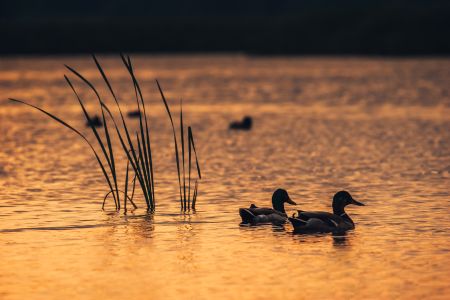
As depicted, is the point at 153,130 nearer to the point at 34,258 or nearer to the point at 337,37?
the point at 34,258

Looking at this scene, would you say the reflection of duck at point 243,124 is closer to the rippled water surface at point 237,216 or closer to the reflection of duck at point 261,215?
the rippled water surface at point 237,216

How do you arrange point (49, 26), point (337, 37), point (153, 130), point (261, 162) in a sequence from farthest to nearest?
point (49, 26) → point (337, 37) → point (153, 130) → point (261, 162)

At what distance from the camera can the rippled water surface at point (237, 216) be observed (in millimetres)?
14344

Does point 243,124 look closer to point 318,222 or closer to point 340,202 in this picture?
point 340,202

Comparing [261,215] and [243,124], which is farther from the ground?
[243,124]

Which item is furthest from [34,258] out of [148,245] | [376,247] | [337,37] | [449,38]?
[337,37]

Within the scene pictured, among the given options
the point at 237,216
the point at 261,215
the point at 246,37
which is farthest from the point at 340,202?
the point at 246,37

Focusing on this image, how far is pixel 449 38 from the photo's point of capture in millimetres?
112438

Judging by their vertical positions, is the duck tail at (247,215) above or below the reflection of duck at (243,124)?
below

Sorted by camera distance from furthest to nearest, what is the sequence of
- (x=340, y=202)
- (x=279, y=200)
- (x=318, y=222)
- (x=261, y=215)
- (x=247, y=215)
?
(x=279, y=200) → (x=340, y=202) → (x=261, y=215) → (x=247, y=215) → (x=318, y=222)

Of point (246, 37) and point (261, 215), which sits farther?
point (246, 37)

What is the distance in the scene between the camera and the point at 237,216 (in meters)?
19.3

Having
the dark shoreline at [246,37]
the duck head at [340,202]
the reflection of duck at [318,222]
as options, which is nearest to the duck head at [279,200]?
the duck head at [340,202]

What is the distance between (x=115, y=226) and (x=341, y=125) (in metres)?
22.0
